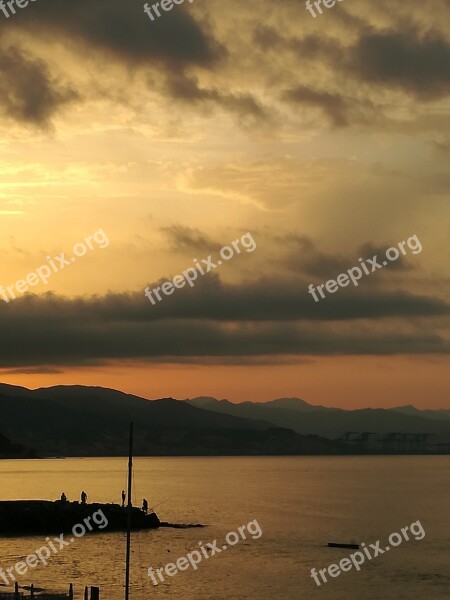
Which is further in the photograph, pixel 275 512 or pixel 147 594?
pixel 275 512

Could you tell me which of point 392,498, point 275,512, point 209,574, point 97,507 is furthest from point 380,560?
point 392,498

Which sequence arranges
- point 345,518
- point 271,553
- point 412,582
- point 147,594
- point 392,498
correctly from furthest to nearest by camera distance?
point 392,498, point 345,518, point 271,553, point 412,582, point 147,594

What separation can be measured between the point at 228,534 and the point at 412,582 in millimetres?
36424

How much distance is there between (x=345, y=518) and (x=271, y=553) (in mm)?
45164

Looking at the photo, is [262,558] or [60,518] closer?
[262,558]

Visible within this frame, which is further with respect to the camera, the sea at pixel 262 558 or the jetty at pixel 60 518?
the jetty at pixel 60 518

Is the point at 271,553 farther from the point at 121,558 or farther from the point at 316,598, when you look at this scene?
the point at 316,598

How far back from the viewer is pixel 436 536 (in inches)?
4564

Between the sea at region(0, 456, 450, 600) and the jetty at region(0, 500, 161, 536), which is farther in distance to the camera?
the jetty at region(0, 500, 161, 536)

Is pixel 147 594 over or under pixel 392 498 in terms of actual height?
under

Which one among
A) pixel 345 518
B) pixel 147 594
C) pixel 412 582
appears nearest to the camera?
pixel 147 594

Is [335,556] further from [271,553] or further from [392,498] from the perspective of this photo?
[392,498]

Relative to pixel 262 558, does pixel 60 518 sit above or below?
above

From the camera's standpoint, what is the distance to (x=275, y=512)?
148 metres
